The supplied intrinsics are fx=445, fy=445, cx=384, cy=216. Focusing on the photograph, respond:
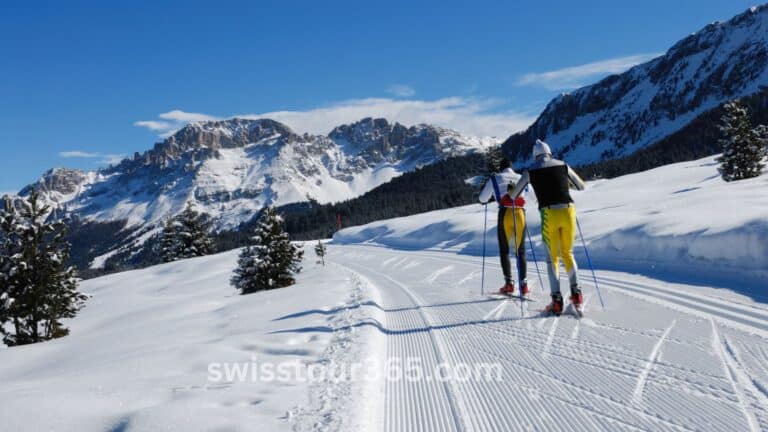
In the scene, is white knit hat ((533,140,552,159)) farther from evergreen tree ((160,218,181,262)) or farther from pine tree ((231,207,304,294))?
evergreen tree ((160,218,181,262))

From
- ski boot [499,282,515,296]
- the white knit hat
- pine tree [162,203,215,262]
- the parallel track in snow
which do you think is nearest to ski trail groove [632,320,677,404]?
the parallel track in snow

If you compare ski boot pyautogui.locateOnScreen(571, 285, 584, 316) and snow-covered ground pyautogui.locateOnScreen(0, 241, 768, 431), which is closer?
snow-covered ground pyautogui.locateOnScreen(0, 241, 768, 431)

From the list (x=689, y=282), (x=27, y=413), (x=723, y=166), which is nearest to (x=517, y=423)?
(x=27, y=413)

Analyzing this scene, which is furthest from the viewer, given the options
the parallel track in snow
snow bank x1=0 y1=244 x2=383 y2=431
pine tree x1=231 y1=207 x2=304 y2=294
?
pine tree x1=231 y1=207 x2=304 y2=294

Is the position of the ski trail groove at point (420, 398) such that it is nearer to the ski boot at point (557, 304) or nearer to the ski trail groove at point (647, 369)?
the ski trail groove at point (647, 369)

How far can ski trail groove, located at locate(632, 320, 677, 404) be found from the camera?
349cm

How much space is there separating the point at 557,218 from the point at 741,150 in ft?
111

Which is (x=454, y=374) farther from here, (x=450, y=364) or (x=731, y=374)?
(x=731, y=374)

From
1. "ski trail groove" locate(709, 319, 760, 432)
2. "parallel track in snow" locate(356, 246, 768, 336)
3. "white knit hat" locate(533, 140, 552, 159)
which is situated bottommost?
"parallel track in snow" locate(356, 246, 768, 336)

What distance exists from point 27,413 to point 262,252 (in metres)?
17.8

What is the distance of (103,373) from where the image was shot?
532 centimetres

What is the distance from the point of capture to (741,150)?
31062mm

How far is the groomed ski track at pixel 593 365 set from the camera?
10.7ft

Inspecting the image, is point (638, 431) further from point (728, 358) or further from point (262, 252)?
point (262, 252)
